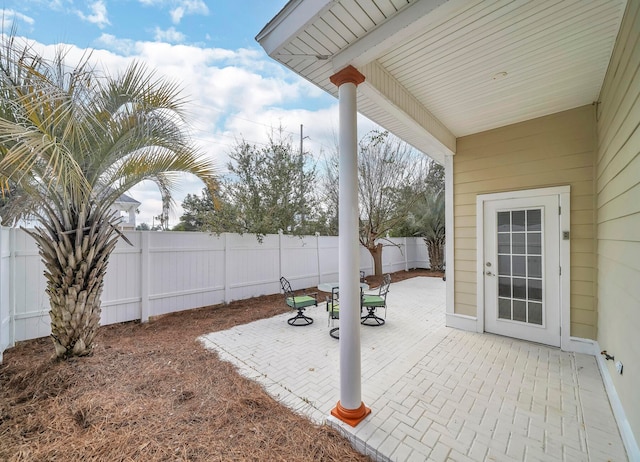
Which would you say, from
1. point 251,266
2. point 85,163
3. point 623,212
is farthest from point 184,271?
point 623,212

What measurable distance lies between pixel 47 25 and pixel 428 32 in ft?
11.6

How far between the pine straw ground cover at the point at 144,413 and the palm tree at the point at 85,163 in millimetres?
509

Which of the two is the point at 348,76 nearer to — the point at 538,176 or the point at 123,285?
the point at 538,176

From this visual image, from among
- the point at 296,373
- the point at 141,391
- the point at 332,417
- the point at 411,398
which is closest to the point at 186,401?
the point at 141,391

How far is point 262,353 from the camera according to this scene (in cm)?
346

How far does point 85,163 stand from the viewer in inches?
112

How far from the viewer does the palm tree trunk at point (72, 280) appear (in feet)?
9.21

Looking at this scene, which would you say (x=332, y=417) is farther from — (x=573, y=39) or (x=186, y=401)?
(x=573, y=39)

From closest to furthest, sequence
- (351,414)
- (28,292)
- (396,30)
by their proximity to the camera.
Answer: (396,30) < (351,414) < (28,292)

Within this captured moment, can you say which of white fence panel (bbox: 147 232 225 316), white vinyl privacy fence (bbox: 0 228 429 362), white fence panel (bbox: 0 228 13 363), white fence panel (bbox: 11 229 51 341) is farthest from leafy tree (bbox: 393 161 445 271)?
white fence panel (bbox: 0 228 13 363)

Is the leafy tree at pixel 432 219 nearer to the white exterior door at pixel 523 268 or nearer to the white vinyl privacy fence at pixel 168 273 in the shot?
the white vinyl privacy fence at pixel 168 273

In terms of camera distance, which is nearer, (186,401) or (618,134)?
(618,134)

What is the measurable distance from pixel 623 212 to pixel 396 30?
2199 millimetres

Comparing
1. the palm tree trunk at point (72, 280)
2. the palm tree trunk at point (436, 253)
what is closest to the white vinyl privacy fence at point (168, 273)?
the palm tree trunk at point (72, 280)
